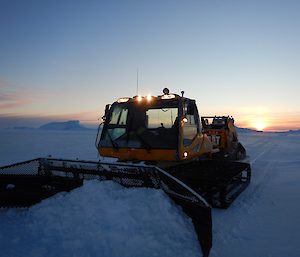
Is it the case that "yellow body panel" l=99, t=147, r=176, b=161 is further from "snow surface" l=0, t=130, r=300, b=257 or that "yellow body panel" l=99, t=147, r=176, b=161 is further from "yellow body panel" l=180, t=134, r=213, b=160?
"snow surface" l=0, t=130, r=300, b=257

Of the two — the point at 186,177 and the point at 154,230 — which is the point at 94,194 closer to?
the point at 154,230

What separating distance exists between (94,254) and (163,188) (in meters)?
1.33

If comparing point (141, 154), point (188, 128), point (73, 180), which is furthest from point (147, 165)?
point (188, 128)

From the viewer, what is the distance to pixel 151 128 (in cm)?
521

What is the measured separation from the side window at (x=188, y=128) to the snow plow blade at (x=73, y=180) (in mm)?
1572

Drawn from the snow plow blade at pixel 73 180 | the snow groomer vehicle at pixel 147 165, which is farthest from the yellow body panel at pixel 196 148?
the snow plow blade at pixel 73 180

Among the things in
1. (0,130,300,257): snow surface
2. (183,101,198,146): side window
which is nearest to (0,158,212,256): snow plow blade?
(0,130,300,257): snow surface

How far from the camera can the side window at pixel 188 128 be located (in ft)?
16.4

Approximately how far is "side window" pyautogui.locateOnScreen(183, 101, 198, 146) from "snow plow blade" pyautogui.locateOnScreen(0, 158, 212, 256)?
5.16ft

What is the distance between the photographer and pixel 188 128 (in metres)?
5.20

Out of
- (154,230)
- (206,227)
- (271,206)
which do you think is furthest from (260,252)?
(271,206)

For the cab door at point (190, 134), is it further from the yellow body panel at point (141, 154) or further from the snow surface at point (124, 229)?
the snow surface at point (124, 229)

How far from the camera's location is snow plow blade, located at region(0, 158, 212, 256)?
10.5 feet

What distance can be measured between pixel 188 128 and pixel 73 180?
2669 millimetres
